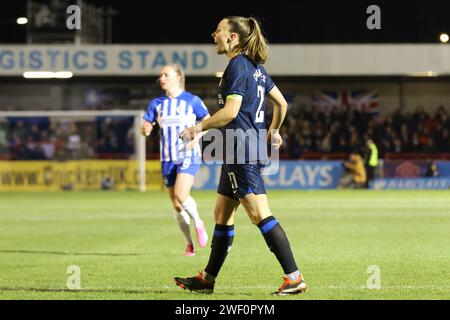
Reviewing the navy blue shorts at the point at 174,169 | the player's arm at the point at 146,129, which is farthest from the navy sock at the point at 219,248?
the navy blue shorts at the point at 174,169

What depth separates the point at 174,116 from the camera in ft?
36.9

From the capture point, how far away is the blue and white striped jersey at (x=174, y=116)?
11.1 m

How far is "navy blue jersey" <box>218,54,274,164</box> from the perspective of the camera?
22.9 ft

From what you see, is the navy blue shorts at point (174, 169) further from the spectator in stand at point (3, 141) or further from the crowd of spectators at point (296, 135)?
the spectator in stand at point (3, 141)

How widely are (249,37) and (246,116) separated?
60 cm

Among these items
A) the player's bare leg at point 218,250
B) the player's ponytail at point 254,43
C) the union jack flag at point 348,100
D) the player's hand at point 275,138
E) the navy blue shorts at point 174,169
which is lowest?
the player's bare leg at point 218,250

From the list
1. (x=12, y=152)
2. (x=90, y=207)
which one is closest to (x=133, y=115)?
(x=12, y=152)

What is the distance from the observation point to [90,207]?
2044 cm

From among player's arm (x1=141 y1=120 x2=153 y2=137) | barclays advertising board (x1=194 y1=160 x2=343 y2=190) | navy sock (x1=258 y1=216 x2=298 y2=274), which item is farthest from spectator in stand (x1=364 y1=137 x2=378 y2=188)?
navy sock (x1=258 y1=216 x2=298 y2=274)

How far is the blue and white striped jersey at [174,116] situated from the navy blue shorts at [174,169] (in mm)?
69

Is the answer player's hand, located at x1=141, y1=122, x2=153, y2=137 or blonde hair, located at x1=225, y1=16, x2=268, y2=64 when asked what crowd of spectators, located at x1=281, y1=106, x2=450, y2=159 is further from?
blonde hair, located at x1=225, y1=16, x2=268, y2=64

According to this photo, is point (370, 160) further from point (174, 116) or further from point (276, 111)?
point (276, 111)

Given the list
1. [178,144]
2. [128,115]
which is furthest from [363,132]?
[178,144]

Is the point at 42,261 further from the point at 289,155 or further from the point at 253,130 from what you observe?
the point at 289,155
